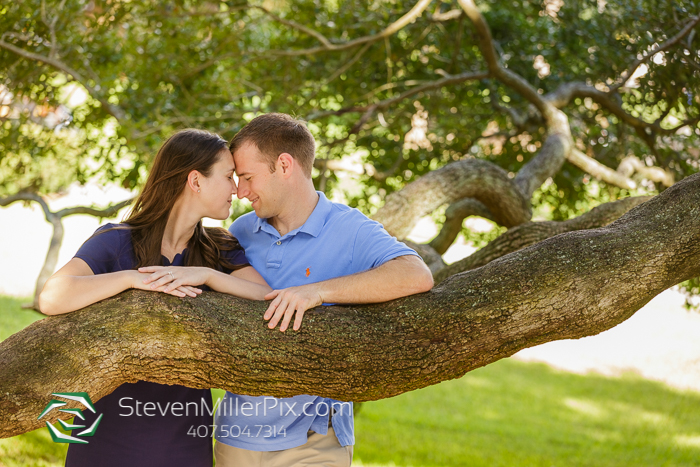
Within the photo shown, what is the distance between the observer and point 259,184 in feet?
8.14

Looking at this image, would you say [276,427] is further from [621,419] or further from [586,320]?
[621,419]

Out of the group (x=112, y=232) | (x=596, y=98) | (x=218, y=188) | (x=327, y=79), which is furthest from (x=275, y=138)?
(x=596, y=98)

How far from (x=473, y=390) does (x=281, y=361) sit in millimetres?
9588

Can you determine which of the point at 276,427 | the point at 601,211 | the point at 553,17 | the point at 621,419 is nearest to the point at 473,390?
the point at 621,419

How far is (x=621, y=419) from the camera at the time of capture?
966cm

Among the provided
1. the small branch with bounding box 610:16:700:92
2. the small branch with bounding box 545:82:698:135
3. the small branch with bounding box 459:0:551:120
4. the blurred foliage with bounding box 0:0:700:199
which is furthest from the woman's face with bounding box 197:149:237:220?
the small branch with bounding box 545:82:698:135

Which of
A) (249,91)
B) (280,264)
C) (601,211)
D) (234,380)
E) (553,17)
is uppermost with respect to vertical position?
(553,17)

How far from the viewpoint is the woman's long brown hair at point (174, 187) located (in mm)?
2438

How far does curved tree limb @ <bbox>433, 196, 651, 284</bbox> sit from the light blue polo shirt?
1505 mm

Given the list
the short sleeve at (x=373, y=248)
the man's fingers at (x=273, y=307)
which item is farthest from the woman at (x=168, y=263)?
the short sleeve at (x=373, y=248)

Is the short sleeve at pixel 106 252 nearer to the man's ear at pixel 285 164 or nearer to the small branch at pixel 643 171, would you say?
the man's ear at pixel 285 164

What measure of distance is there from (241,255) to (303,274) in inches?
12.8

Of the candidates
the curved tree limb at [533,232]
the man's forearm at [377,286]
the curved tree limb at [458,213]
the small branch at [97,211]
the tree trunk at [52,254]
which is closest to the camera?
the man's forearm at [377,286]

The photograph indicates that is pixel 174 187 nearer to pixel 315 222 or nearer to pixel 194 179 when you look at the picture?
pixel 194 179
